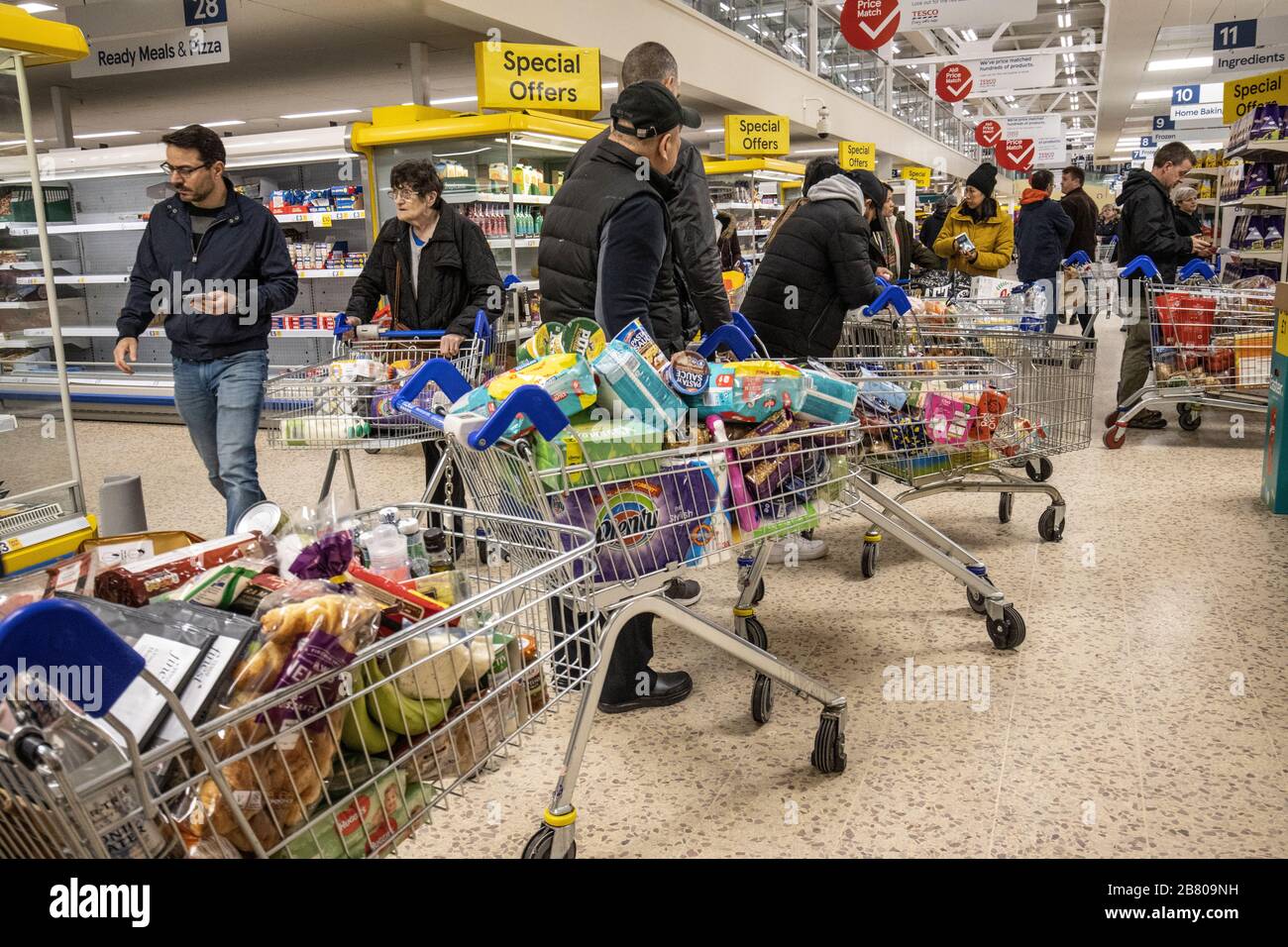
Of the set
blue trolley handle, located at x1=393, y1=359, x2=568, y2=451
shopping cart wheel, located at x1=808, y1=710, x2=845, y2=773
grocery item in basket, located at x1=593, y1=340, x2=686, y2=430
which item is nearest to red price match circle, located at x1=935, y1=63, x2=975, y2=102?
shopping cart wheel, located at x1=808, y1=710, x2=845, y2=773

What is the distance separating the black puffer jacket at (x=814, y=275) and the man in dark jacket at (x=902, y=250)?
14.3ft

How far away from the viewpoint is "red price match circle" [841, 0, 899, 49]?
316 inches

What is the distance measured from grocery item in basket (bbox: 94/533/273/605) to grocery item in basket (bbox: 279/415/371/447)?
2033 millimetres

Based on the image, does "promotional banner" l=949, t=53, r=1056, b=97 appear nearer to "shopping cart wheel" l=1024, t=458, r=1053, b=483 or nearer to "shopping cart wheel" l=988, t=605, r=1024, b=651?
"shopping cart wheel" l=1024, t=458, r=1053, b=483

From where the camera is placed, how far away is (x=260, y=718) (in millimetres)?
1199

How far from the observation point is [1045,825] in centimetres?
224

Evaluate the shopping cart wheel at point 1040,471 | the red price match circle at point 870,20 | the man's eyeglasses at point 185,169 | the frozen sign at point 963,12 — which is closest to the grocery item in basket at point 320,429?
the man's eyeglasses at point 185,169

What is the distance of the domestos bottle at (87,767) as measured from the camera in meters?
0.92

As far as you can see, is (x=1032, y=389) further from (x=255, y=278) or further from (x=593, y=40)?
(x=593, y=40)

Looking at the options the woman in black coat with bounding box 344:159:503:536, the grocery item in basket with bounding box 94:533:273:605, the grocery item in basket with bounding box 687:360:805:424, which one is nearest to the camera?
the grocery item in basket with bounding box 94:533:273:605

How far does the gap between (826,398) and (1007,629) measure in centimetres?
131

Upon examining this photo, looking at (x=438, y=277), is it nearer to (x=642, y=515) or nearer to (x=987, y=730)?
(x=642, y=515)
